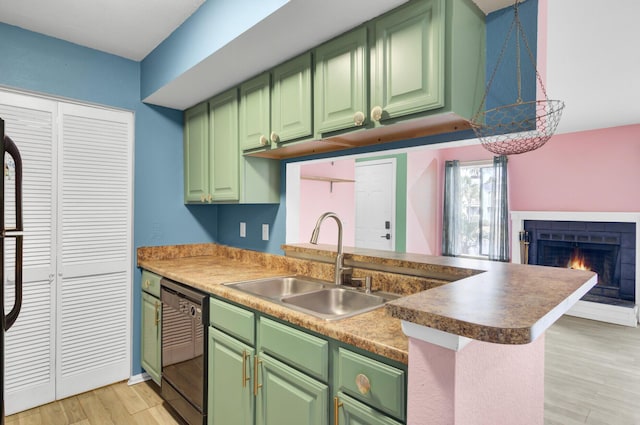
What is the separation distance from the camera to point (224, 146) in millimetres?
2537

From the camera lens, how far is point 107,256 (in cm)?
262

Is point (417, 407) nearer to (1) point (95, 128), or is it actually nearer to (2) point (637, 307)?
(1) point (95, 128)

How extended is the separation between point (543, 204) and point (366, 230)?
2.61 m

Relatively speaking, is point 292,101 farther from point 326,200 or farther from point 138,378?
point 138,378

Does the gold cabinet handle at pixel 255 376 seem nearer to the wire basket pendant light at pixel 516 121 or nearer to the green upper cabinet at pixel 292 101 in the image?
the green upper cabinet at pixel 292 101

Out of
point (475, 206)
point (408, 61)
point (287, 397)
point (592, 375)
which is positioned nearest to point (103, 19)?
point (408, 61)

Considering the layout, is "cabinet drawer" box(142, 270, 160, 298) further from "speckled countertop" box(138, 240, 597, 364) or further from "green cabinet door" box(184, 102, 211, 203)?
"green cabinet door" box(184, 102, 211, 203)

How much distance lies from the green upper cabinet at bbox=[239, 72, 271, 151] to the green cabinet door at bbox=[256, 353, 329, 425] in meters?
1.28

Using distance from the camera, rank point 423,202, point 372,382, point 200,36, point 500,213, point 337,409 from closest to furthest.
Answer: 1. point 372,382
2. point 337,409
3. point 200,36
4. point 500,213
5. point 423,202

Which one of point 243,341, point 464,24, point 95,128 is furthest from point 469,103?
point 95,128

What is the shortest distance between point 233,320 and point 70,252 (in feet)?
4.98

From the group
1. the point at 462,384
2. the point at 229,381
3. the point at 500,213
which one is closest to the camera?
the point at 462,384

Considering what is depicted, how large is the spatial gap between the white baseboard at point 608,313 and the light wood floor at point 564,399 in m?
0.94

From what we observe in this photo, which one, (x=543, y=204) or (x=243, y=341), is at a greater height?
(x=543, y=204)
